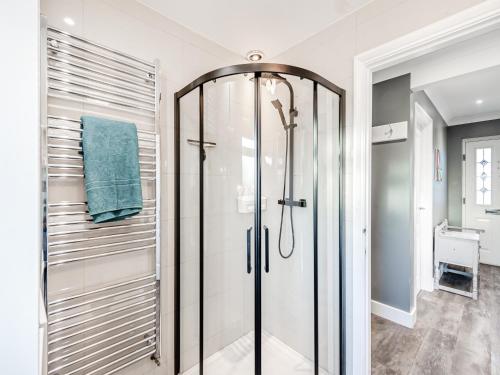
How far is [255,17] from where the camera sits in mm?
1577

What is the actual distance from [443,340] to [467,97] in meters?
3.06

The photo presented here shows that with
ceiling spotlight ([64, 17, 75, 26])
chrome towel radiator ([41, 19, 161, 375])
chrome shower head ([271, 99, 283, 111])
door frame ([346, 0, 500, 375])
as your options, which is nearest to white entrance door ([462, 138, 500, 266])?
door frame ([346, 0, 500, 375])

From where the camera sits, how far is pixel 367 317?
148 cm

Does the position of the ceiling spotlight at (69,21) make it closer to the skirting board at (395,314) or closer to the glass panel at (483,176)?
Result: the skirting board at (395,314)

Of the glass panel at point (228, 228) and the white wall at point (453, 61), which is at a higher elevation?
the white wall at point (453, 61)

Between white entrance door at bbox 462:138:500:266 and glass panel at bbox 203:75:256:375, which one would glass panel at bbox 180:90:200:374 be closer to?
glass panel at bbox 203:75:256:375

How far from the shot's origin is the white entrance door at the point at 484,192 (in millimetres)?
3904

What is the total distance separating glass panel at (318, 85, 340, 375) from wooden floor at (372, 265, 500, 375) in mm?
540

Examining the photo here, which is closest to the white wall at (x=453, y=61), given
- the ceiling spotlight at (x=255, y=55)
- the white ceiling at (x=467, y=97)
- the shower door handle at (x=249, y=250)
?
the white ceiling at (x=467, y=97)

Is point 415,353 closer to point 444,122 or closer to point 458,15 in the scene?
point 458,15

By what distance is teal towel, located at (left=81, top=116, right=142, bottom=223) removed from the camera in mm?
1153
